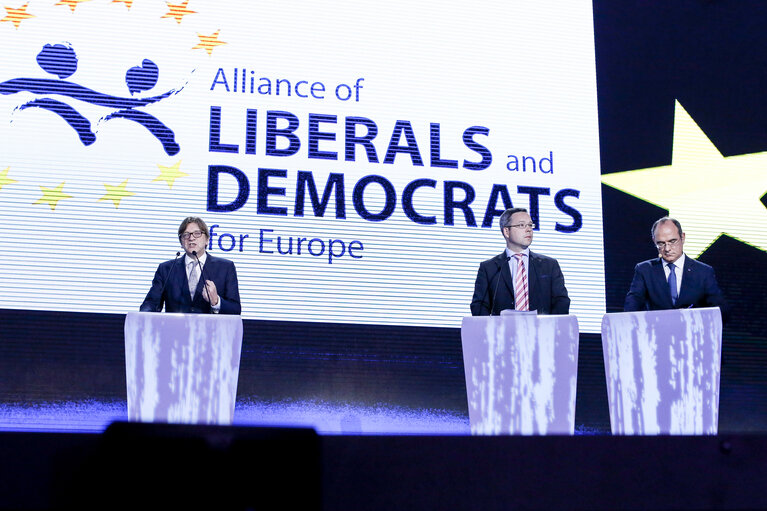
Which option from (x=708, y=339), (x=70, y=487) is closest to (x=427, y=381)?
(x=708, y=339)

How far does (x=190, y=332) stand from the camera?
7.66ft

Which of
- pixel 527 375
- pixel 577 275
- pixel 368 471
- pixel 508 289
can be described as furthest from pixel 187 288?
pixel 368 471

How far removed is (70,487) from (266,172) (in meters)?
3.11

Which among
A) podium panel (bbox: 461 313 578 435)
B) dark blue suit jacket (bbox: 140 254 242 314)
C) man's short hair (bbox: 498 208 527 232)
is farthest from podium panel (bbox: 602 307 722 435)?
dark blue suit jacket (bbox: 140 254 242 314)

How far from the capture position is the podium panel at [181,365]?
2.33m

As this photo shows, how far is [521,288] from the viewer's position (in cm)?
366

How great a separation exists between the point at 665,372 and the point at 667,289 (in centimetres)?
135

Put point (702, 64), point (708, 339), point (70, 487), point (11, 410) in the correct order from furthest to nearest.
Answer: point (702, 64) < point (11, 410) < point (708, 339) < point (70, 487)

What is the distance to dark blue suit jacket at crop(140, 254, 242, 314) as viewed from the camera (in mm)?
3480

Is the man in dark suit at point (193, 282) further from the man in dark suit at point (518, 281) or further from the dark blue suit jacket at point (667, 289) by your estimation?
the dark blue suit jacket at point (667, 289)

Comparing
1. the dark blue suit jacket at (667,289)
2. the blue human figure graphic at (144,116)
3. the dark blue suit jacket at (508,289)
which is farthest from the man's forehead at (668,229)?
the blue human figure graphic at (144,116)

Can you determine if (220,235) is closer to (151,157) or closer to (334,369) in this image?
(151,157)

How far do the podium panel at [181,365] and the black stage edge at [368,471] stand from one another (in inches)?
39.3

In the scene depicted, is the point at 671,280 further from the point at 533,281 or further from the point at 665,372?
the point at 665,372
